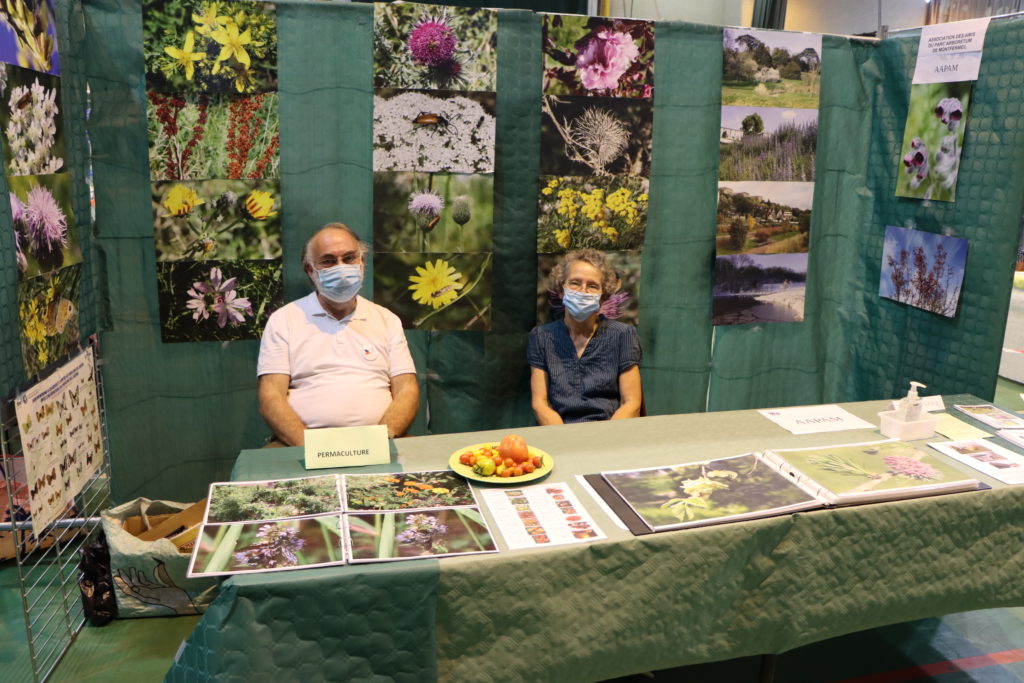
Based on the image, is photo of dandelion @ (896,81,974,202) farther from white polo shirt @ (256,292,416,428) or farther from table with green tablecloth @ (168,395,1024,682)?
white polo shirt @ (256,292,416,428)

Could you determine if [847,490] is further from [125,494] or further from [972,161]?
[125,494]

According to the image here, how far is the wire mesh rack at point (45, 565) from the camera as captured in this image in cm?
215

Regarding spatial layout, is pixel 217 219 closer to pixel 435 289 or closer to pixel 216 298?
pixel 216 298

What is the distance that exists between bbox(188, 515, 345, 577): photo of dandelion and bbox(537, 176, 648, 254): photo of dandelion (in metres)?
1.73

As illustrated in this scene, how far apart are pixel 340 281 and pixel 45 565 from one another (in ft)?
4.98

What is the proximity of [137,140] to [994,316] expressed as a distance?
303 centimetres

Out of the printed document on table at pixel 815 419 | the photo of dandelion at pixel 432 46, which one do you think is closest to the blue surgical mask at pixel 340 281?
the photo of dandelion at pixel 432 46

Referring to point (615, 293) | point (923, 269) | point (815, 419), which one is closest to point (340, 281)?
point (615, 293)

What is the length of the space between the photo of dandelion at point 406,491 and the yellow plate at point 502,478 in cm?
2

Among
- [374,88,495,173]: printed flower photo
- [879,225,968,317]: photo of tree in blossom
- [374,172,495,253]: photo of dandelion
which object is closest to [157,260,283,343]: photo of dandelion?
[374,172,495,253]: photo of dandelion

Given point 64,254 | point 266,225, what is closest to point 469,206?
point 266,225

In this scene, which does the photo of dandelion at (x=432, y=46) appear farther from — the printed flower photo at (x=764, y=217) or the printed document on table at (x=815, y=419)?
the printed document on table at (x=815, y=419)

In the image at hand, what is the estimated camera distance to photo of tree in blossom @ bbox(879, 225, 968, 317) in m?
2.93

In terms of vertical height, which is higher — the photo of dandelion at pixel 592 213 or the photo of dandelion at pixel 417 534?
the photo of dandelion at pixel 592 213
